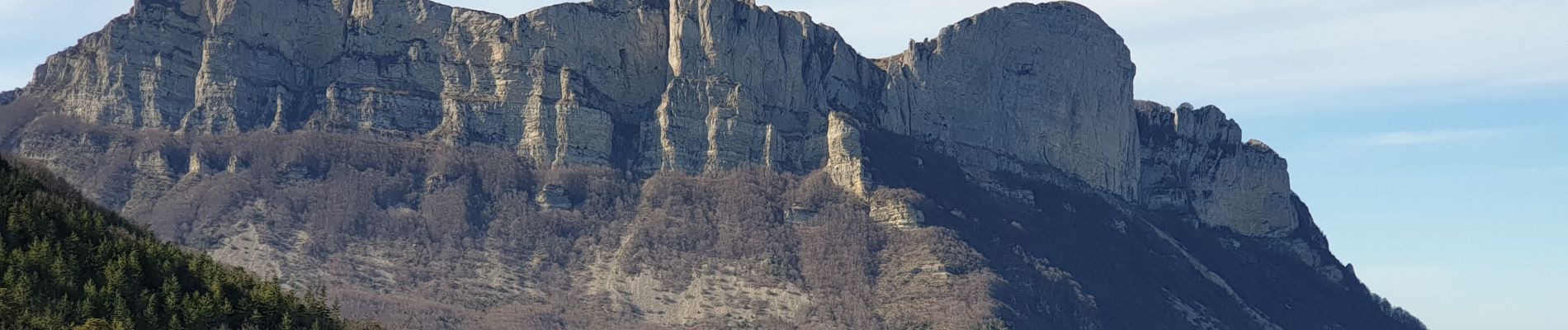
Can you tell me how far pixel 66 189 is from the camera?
119 meters

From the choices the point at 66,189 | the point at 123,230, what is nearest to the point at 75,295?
the point at 123,230

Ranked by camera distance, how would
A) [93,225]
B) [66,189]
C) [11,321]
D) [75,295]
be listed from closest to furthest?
1. [11,321]
2. [75,295]
3. [93,225]
4. [66,189]

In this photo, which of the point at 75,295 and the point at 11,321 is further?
the point at 75,295

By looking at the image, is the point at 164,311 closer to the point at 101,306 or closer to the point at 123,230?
the point at 101,306

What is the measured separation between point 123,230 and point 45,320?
1762 cm

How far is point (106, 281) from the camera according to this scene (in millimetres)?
101062

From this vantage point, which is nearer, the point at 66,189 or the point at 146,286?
the point at 146,286

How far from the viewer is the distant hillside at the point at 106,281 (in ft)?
320

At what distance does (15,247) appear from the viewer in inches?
4016

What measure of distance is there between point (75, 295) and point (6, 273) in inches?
128

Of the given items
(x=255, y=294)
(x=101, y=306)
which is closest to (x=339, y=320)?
(x=255, y=294)

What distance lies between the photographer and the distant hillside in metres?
97.4

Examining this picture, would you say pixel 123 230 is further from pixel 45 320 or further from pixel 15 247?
pixel 45 320

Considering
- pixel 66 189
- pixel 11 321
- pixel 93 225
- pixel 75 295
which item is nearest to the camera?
pixel 11 321
